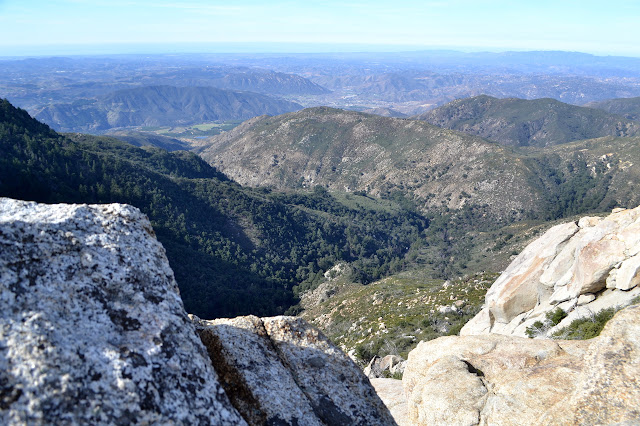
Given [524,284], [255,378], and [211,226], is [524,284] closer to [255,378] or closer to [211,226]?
[255,378]

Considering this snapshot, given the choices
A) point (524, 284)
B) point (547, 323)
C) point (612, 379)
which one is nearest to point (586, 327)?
point (547, 323)

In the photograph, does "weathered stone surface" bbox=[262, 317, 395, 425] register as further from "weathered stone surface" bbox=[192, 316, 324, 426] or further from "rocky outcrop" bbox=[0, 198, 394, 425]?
"weathered stone surface" bbox=[192, 316, 324, 426]

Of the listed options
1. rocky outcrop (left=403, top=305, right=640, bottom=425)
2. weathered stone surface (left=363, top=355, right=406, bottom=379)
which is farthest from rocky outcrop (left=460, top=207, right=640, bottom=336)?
rocky outcrop (left=403, top=305, right=640, bottom=425)

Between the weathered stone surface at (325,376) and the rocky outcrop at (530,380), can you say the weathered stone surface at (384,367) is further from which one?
the weathered stone surface at (325,376)

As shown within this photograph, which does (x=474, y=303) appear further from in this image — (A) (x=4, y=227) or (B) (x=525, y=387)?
(A) (x=4, y=227)

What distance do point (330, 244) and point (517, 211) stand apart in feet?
286

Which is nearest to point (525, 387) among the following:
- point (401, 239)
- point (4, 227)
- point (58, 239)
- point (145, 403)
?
point (145, 403)

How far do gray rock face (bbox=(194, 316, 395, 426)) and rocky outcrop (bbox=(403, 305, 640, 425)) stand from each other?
4.86 meters

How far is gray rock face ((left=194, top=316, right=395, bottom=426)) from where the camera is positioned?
837cm

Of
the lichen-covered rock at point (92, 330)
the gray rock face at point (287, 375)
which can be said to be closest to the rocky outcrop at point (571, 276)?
the gray rock face at point (287, 375)

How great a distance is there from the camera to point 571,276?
2448 centimetres

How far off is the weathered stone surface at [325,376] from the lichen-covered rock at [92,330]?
11.4ft

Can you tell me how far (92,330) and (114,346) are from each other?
0.52 meters

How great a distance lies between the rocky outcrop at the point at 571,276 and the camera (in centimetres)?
2173
